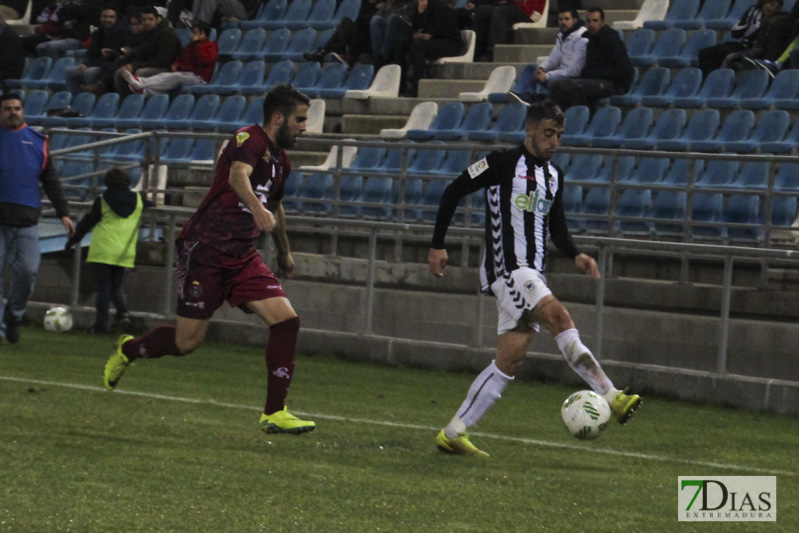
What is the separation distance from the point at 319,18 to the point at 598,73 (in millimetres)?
7095

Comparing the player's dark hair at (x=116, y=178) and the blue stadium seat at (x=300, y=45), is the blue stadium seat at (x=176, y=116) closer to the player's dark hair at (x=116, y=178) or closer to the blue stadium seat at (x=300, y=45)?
the blue stadium seat at (x=300, y=45)

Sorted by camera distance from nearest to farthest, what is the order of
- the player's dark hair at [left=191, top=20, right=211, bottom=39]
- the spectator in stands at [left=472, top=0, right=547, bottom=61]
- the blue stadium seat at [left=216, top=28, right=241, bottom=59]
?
the spectator in stands at [left=472, top=0, right=547, bottom=61]
the player's dark hair at [left=191, top=20, right=211, bottom=39]
the blue stadium seat at [left=216, top=28, right=241, bottom=59]

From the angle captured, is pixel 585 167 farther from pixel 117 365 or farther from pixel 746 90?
pixel 117 365

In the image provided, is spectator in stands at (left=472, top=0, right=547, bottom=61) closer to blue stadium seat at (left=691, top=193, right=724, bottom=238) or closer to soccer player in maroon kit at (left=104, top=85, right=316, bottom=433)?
blue stadium seat at (left=691, top=193, right=724, bottom=238)

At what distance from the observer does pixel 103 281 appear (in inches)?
581

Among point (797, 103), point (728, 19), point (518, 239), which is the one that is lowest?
point (518, 239)

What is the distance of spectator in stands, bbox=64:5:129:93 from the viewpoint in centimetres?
2242

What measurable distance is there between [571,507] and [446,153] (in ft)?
32.1

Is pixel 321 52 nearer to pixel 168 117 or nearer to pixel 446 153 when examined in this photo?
pixel 168 117

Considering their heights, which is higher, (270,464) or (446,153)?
(446,153)

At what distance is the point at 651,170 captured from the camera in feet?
46.1

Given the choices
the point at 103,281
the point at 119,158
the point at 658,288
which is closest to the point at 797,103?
the point at 658,288

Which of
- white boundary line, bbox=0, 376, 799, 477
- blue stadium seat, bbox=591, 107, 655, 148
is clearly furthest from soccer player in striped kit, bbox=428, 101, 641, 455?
blue stadium seat, bbox=591, 107, 655, 148

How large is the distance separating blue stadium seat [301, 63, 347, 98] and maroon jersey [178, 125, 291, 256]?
458 inches
